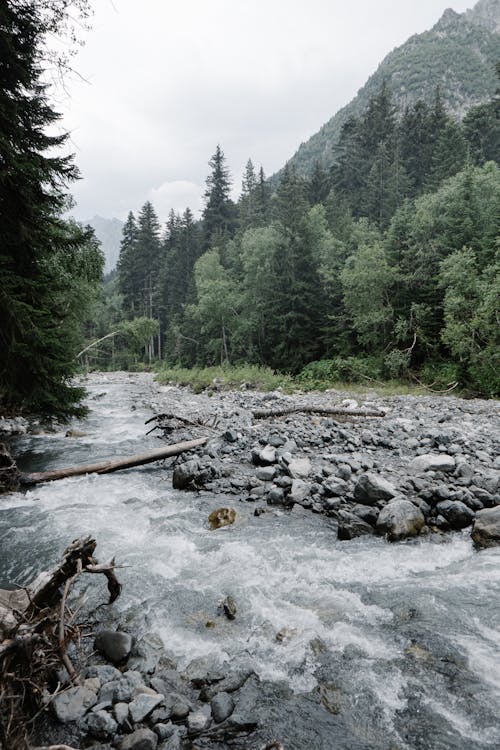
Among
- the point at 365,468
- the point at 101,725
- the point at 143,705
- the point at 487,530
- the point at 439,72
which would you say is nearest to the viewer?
the point at 101,725

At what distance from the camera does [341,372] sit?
2342 centimetres

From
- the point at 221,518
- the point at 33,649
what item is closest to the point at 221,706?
the point at 33,649

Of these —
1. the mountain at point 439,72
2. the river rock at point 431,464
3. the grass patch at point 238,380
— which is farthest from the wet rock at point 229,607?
the mountain at point 439,72

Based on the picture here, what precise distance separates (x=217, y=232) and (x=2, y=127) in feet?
147

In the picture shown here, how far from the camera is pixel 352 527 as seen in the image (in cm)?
533

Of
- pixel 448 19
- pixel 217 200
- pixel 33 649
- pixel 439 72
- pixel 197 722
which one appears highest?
pixel 448 19

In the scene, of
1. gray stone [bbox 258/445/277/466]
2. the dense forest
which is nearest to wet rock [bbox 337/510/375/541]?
gray stone [bbox 258/445/277/466]

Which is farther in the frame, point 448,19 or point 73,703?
point 448,19

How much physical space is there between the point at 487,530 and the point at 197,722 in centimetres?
418

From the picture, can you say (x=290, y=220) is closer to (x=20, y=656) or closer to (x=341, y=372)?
(x=341, y=372)

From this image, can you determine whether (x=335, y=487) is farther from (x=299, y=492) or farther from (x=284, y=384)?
(x=284, y=384)

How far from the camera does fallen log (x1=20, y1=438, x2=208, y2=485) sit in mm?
7574

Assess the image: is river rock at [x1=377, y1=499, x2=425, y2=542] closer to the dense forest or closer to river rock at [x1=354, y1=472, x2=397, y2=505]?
river rock at [x1=354, y1=472, x2=397, y2=505]

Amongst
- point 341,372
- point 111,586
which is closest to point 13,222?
point 111,586
